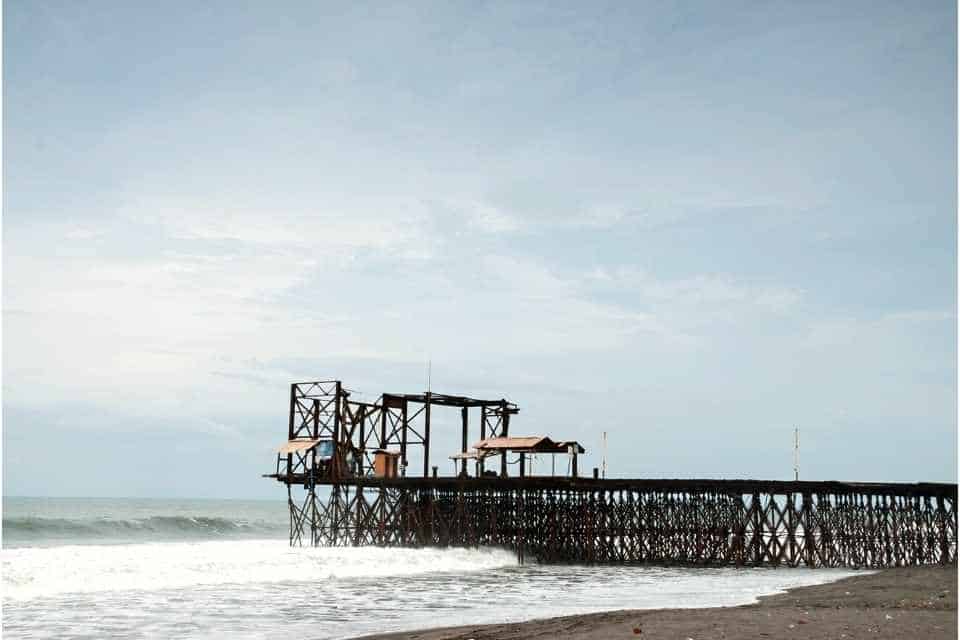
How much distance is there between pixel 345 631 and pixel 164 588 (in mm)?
11872

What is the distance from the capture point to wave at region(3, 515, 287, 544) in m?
74.8

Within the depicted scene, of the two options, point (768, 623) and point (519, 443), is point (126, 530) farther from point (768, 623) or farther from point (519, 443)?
point (768, 623)

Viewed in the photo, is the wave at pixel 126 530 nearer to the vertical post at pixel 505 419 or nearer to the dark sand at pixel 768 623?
the vertical post at pixel 505 419

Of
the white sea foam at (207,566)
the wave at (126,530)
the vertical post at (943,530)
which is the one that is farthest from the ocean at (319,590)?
the wave at (126,530)

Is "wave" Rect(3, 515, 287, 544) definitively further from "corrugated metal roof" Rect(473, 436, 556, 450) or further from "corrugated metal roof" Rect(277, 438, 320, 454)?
"corrugated metal roof" Rect(473, 436, 556, 450)

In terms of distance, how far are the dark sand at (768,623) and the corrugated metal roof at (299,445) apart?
26.5 m

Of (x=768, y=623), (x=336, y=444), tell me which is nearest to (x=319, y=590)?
(x=768, y=623)

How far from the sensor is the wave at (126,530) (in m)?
74.8

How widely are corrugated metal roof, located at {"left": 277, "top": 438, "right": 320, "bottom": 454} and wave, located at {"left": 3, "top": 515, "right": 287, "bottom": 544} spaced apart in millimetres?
A: 31502

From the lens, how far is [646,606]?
2075 cm

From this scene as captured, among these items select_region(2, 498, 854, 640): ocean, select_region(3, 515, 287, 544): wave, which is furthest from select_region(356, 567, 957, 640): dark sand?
select_region(3, 515, 287, 544): wave

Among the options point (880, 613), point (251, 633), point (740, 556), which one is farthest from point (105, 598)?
point (740, 556)

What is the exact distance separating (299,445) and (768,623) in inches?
1320

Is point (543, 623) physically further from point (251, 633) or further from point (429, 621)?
point (251, 633)
